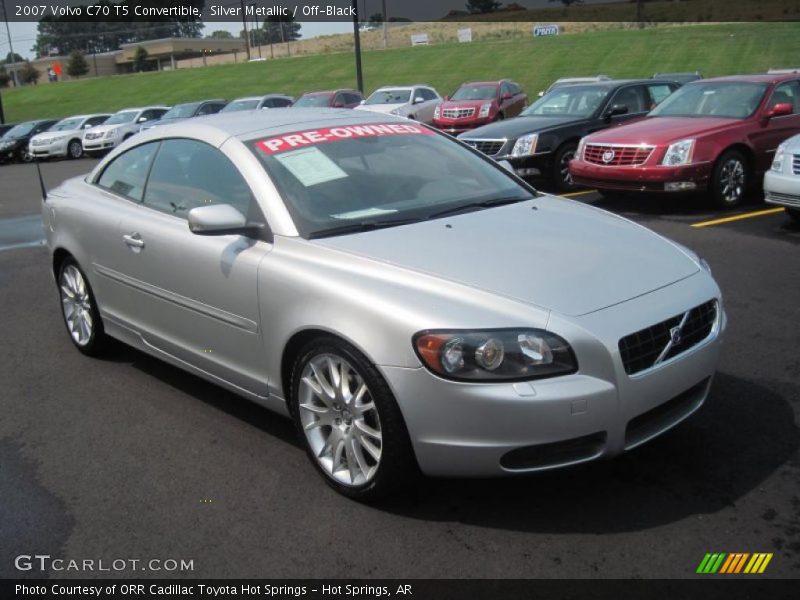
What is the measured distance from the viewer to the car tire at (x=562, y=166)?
11211 millimetres

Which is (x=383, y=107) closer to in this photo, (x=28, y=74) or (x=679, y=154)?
(x=679, y=154)

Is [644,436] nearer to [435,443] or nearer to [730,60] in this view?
[435,443]

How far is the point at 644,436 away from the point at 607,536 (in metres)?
0.42

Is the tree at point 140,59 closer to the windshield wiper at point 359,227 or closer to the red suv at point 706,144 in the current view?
the red suv at point 706,144

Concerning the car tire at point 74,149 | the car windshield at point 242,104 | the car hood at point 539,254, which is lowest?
the car tire at point 74,149

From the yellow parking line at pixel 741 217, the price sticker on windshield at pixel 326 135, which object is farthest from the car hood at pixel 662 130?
the price sticker on windshield at pixel 326 135

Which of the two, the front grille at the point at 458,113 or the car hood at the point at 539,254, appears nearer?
the car hood at the point at 539,254

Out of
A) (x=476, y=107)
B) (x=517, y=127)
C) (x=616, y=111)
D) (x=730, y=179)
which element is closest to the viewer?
(x=730, y=179)

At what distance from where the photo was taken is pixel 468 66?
50.7 m

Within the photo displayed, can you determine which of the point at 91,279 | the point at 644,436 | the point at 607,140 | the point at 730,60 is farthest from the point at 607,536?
the point at 730,60

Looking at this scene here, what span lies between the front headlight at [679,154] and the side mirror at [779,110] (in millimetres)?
1246

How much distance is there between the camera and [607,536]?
298cm

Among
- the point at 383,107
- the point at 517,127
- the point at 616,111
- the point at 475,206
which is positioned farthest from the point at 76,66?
the point at 475,206

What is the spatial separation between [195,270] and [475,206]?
4.69 feet
